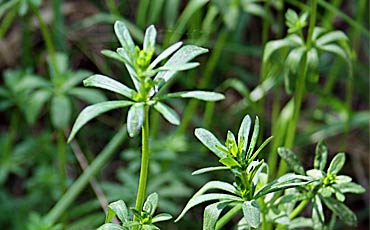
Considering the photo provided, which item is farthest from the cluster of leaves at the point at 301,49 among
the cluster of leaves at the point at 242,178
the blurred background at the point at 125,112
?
the cluster of leaves at the point at 242,178

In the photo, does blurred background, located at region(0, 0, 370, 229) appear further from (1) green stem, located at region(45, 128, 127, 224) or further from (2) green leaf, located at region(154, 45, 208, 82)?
(2) green leaf, located at region(154, 45, 208, 82)

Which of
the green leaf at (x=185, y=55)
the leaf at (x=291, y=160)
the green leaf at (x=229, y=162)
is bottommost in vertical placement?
the leaf at (x=291, y=160)

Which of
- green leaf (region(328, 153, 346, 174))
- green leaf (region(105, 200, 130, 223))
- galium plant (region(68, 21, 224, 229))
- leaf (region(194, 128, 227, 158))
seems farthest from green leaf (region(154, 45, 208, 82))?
green leaf (region(328, 153, 346, 174))

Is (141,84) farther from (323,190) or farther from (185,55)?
(323,190)

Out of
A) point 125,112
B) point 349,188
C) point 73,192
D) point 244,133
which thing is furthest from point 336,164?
point 125,112

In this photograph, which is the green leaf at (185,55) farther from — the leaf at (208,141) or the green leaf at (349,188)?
the green leaf at (349,188)
